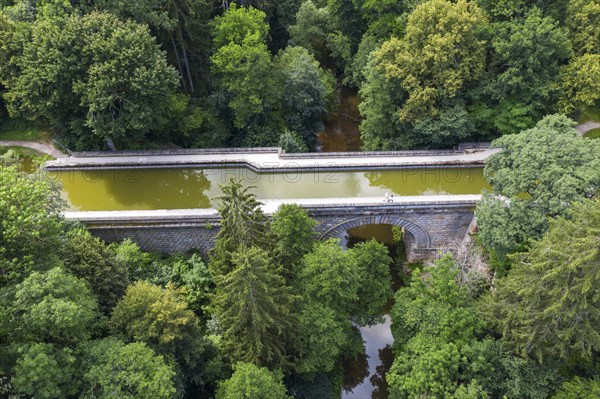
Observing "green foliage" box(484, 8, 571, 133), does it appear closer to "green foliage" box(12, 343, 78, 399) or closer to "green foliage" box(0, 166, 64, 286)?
"green foliage" box(0, 166, 64, 286)

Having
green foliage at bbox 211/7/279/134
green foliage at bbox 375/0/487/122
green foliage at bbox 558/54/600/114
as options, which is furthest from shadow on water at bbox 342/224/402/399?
green foliage at bbox 558/54/600/114

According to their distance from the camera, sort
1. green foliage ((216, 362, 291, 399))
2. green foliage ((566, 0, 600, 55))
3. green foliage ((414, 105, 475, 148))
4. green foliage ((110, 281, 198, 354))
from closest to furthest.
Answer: green foliage ((216, 362, 291, 399))
green foliage ((110, 281, 198, 354))
green foliage ((566, 0, 600, 55))
green foliage ((414, 105, 475, 148))

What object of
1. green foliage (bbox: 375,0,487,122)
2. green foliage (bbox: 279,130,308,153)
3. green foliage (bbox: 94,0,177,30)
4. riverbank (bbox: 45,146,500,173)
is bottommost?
riverbank (bbox: 45,146,500,173)

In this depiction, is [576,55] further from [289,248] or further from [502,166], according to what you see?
[289,248]

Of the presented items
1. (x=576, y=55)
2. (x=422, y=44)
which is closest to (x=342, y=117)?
(x=422, y=44)

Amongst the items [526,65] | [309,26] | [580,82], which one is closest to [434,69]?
[526,65]

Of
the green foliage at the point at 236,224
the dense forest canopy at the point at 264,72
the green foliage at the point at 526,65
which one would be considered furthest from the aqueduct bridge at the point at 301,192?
the green foliage at the point at 236,224
